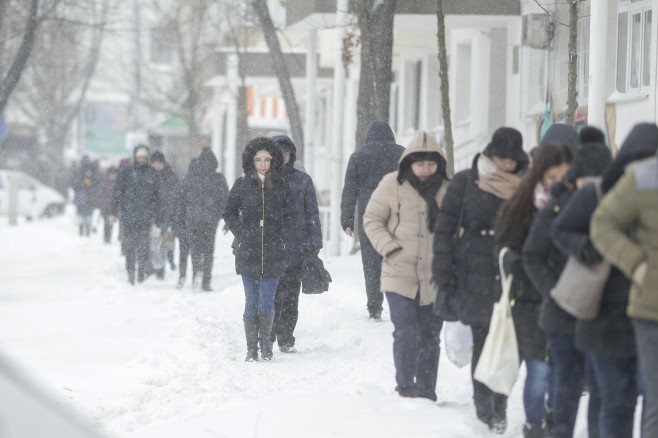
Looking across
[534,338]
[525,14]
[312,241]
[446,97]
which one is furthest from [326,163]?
[534,338]

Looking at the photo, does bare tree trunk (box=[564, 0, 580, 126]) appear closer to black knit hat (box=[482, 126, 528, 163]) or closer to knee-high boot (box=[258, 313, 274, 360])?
knee-high boot (box=[258, 313, 274, 360])

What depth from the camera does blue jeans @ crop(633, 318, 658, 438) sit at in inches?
170

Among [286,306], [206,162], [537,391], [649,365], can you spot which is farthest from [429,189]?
[206,162]

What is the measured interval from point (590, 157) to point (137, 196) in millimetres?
11332

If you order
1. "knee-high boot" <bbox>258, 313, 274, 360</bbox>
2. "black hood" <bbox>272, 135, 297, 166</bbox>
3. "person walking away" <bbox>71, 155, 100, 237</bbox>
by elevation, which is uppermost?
"black hood" <bbox>272, 135, 297, 166</bbox>

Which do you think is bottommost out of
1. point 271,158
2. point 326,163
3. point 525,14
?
point 326,163

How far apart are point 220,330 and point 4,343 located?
1996 mm

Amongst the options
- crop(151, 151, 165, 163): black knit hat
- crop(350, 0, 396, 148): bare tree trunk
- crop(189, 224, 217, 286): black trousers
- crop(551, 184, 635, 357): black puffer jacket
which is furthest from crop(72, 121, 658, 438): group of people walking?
crop(151, 151, 165, 163): black knit hat

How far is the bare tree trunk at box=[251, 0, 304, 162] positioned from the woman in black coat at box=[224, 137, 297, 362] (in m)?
10.5

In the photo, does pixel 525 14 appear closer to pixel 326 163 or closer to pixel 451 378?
pixel 451 378

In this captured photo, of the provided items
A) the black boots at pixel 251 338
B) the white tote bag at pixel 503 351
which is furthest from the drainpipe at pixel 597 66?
the white tote bag at pixel 503 351

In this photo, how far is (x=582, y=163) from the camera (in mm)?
5094

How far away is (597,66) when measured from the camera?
945cm

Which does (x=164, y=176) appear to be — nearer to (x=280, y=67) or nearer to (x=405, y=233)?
(x=280, y=67)
